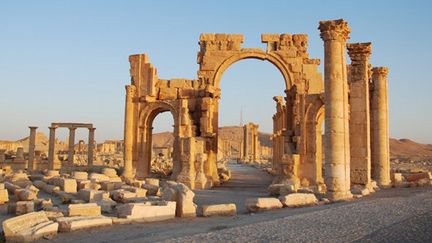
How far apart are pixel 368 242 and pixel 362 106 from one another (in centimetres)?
1135

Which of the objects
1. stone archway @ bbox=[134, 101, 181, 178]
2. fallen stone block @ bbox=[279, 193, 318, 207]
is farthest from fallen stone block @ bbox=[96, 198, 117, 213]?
stone archway @ bbox=[134, 101, 181, 178]

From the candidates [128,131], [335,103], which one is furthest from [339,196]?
[128,131]

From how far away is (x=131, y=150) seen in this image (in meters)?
23.4

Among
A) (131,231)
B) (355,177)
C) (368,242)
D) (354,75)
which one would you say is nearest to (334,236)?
(368,242)

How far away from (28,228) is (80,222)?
1.04 m

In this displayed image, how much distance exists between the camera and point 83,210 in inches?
388

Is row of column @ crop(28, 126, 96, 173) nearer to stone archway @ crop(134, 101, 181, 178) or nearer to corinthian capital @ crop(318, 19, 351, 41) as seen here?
stone archway @ crop(134, 101, 181, 178)

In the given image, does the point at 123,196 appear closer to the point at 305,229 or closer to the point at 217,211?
the point at 217,211

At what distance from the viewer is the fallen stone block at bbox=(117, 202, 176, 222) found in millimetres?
9805

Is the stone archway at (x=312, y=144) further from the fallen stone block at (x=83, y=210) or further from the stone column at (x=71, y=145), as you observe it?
the stone column at (x=71, y=145)

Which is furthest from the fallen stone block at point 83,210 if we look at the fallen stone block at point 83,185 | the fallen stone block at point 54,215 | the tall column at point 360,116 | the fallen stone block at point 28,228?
the tall column at point 360,116

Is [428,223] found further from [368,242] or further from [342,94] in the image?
[342,94]

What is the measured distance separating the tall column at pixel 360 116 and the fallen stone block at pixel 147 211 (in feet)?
27.7

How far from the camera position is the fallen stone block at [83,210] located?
9.65 metres
